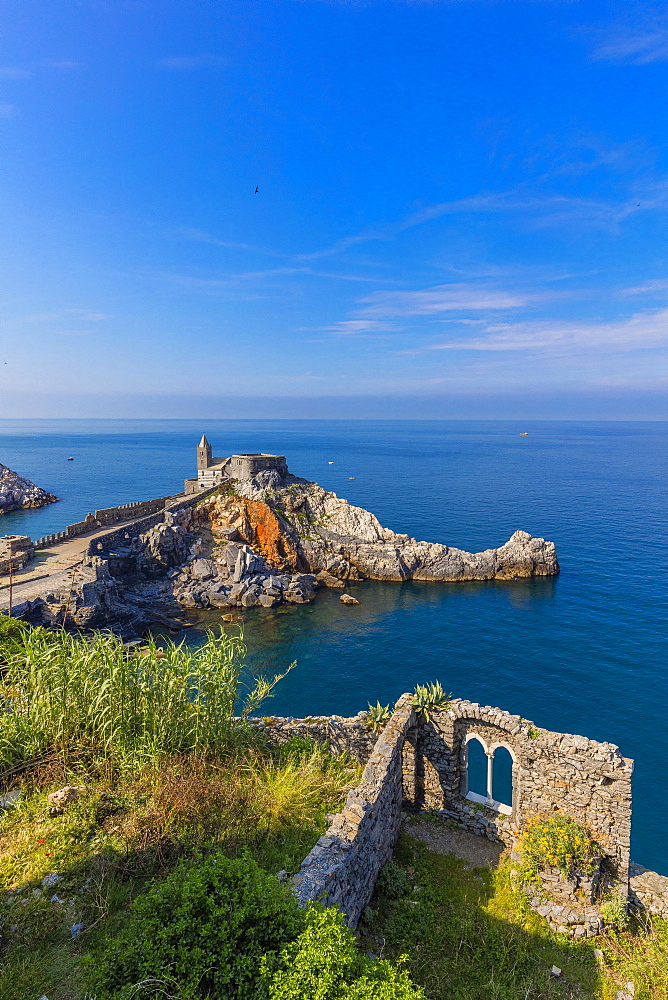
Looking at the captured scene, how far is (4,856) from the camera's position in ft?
28.8

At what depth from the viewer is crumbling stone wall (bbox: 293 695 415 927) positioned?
8469mm

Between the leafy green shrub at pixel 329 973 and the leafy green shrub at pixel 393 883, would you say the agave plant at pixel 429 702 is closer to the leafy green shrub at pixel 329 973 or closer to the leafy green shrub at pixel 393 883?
the leafy green shrub at pixel 393 883

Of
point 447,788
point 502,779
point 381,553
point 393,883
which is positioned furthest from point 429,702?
point 381,553

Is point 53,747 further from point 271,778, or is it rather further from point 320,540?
point 320,540

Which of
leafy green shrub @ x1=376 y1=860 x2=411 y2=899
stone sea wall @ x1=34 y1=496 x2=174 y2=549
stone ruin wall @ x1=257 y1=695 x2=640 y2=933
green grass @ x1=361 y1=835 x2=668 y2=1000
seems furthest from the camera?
stone sea wall @ x1=34 y1=496 x2=174 y2=549

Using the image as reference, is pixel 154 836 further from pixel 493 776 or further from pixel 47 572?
pixel 47 572

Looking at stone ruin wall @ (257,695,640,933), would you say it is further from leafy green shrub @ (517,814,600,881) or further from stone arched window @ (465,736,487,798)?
stone arched window @ (465,736,487,798)

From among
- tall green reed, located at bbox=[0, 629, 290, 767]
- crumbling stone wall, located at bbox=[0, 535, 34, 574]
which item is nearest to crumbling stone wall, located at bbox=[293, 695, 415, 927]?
tall green reed, located at bbox=[0, 629, 290, 767]

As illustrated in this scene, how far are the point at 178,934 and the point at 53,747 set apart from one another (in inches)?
275

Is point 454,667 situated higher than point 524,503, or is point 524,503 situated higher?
point 524,503

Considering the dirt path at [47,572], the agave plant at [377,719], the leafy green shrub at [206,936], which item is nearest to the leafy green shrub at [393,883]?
the agave plant at [377,719]

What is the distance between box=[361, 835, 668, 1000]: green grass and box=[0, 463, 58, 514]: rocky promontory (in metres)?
87.5

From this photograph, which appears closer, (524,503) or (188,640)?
(188,640)

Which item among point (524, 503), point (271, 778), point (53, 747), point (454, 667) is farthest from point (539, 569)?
point (53, 747)
